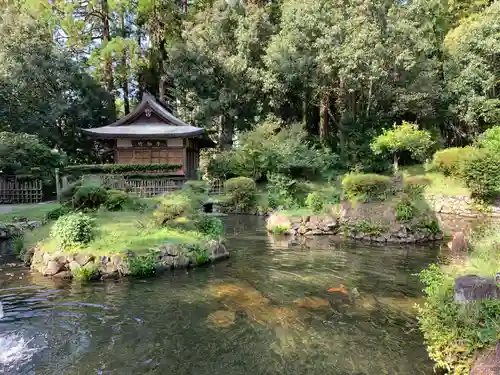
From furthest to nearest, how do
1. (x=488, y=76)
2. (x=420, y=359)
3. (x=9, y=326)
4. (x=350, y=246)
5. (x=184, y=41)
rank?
(x=184, y=41) → (x=488, y=76) → (x=350, y=246) → (x=9, y=326) → (x=420, y=359)

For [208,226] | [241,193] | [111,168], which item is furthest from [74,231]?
[111,168]

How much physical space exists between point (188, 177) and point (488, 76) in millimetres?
21532

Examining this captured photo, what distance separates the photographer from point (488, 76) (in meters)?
25.7

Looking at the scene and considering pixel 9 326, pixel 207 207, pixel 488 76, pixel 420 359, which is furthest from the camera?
pixel 488 76

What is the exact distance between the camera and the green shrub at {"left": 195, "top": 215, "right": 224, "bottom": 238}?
11.7m

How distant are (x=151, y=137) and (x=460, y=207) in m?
19.2

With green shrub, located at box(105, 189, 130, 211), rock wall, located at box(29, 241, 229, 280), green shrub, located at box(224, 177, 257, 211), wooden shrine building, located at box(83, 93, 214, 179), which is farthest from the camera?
wooden shrine building, located at box(83, 93, 214, 179)

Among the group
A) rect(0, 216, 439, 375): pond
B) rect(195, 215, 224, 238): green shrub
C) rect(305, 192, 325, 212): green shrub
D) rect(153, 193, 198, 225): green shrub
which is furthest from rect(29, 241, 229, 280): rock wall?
rect(305, 192, 325, 212): green shrub

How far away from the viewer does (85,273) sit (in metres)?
9.07

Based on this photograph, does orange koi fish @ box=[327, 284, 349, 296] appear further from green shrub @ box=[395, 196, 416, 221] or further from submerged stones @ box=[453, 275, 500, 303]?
green shrub @ box=[395, 196, 416, 221]

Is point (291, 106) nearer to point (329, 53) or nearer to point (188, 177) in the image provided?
point (329, 53)

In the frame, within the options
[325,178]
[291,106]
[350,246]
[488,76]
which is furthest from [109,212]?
[488,76]

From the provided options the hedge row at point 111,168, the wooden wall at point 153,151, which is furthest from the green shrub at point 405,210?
the wooden wall at point 153,151

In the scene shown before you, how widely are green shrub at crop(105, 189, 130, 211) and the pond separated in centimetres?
444
